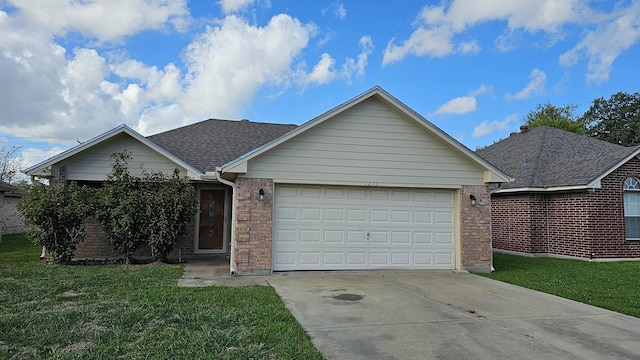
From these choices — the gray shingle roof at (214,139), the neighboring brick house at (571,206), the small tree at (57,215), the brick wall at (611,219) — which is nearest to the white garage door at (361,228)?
the neighboring brick house at (571,206)

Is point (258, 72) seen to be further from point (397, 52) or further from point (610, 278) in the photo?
point (610, 278)

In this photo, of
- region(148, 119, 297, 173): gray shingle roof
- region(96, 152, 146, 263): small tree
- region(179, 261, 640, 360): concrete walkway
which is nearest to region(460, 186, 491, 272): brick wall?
region(179, 261, 640, 360): concrete walkway

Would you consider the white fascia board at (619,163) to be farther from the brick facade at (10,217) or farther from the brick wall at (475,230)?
the brick facade at (10,217)

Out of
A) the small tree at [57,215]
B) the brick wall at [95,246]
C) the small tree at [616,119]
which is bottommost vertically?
the brick wall at [95,246]

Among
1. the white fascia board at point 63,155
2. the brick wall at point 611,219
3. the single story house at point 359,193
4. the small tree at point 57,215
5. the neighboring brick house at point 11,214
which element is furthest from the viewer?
the neighboring brick house at point 11,214

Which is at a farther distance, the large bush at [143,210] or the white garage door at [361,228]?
the large bush at [143,210]

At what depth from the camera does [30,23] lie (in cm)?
1213

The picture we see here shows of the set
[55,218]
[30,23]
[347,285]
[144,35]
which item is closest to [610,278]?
[347,285]

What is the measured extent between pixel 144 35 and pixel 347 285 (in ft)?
35.2

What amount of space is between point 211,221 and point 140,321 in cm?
835

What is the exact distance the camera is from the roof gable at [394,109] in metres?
9.53

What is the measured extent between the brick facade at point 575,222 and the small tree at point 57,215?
14118 mm

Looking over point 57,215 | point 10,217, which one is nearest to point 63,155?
point 57,215

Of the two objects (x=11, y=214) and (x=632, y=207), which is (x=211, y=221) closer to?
(x=632, y=207)
